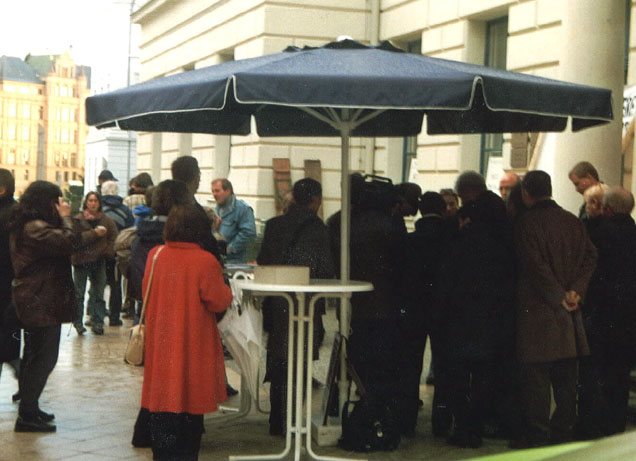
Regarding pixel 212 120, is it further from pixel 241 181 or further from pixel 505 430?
pixel 241 181

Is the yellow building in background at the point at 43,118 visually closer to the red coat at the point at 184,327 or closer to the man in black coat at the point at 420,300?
the man in black coat at the point at 420,300

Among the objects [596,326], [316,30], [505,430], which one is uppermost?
[316,30]

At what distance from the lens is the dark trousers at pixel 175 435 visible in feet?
21.8

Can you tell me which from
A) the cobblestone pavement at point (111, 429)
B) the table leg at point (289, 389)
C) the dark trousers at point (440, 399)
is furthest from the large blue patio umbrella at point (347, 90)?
the cobblestone pavement at point (111, 429)

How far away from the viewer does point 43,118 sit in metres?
168

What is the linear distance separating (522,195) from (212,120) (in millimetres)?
2800

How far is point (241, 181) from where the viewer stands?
1942cm

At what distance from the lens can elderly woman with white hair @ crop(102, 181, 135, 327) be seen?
14.0 meters

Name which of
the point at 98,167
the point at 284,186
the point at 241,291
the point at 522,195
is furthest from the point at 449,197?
Answer: the point at 98,167

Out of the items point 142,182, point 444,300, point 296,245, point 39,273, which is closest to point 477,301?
point 444,300

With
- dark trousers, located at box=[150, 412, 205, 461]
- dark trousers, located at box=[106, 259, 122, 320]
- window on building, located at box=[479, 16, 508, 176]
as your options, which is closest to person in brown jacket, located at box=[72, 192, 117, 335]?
dark trousers, located at box=[106, 259, 122, 320]

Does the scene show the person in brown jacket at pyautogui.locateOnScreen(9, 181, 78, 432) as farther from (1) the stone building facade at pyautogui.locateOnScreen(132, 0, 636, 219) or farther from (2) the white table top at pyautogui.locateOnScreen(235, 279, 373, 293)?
(1) the stone building facade at pyautogui.locateOnScreen(132, 0, 636, 219)

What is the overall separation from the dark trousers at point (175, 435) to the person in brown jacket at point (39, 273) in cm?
139

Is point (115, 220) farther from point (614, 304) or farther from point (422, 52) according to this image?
point (614, 304)
